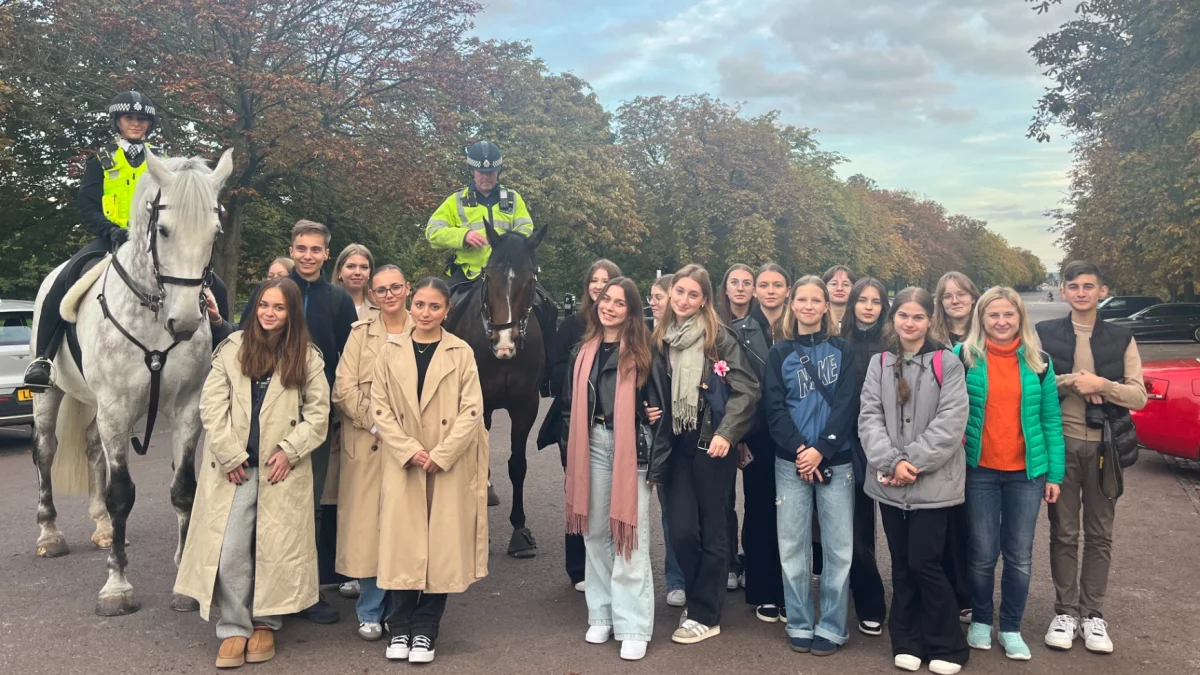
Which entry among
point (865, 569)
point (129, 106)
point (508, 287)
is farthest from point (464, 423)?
point (129, 106)

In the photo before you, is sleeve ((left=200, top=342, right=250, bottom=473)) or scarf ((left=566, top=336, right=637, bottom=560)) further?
scarf ((left=566, top=336, right=637, bottom=560))

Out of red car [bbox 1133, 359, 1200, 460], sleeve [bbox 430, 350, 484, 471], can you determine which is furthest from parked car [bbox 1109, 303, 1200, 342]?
sleeve [bbox 430, 350, 484, 471]

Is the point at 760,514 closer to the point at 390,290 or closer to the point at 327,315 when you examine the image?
the point at 390,290

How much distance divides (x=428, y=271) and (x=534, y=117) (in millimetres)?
7856

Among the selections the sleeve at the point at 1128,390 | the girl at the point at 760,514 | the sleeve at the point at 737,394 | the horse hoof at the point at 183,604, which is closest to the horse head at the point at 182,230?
the horse hoof at the point at 183,604

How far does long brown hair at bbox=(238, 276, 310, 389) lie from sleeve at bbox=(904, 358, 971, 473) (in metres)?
3.15

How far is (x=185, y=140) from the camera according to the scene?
19219mm

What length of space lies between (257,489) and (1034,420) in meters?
3.97

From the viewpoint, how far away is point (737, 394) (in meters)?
4.45

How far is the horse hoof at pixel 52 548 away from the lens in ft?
20.1

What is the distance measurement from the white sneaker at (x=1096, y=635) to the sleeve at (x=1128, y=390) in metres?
1.15

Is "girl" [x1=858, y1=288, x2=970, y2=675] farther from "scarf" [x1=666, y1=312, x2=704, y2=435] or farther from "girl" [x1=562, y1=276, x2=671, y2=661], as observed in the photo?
"girl" [x1=562, y1=276, x2=671, y2=661]

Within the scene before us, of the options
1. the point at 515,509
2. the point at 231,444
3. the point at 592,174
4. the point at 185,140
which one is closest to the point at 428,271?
the point at 592,174

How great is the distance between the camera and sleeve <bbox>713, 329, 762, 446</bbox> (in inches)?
172
